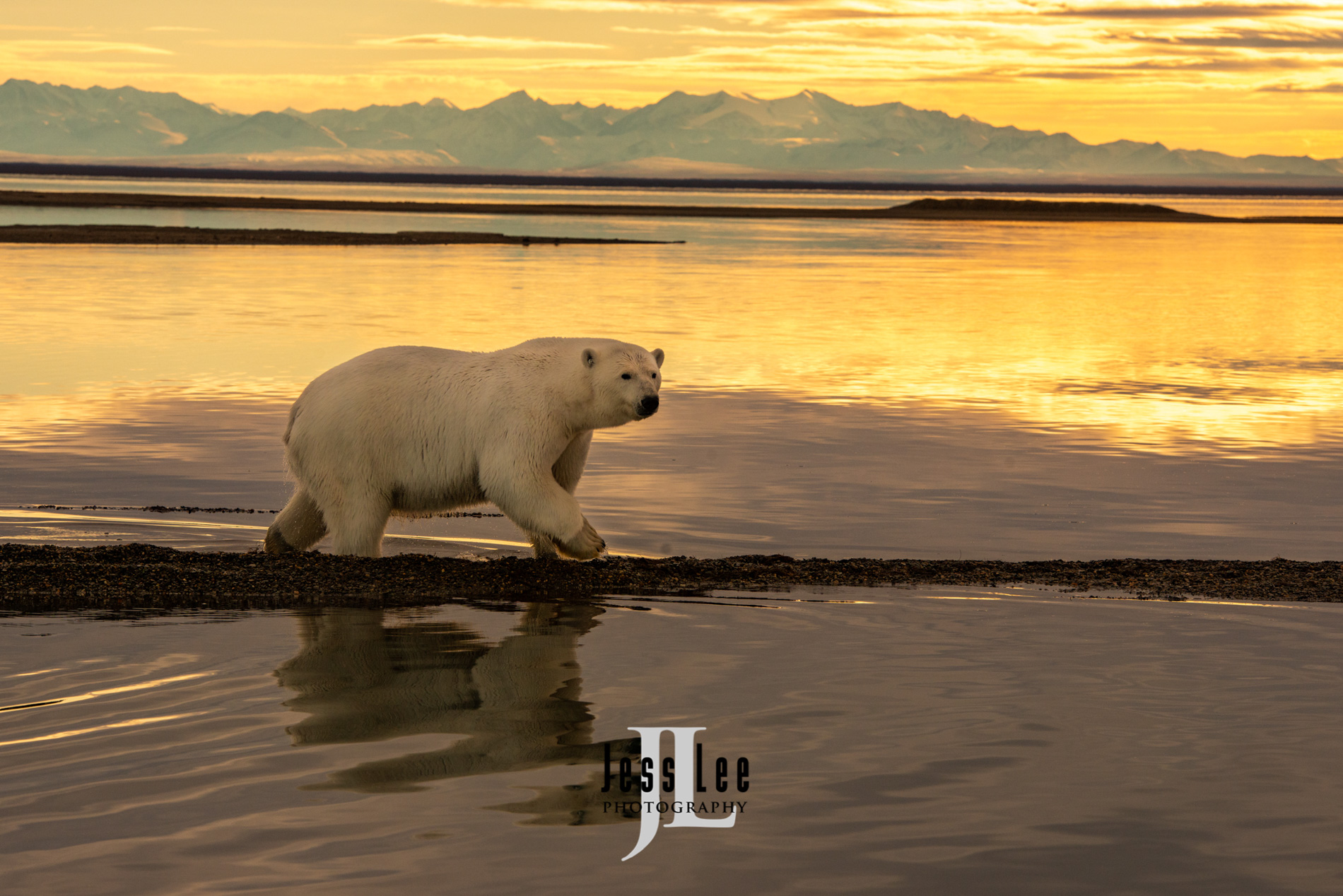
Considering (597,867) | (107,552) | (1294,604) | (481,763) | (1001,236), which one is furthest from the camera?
(1001,236)

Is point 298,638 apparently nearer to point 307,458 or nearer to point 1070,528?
point 307,458

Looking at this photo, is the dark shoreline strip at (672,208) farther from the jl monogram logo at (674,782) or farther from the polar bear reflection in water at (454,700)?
the jl monogram logo at (674,782)

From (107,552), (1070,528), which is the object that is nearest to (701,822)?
(107,552)

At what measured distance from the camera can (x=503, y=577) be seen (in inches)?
434

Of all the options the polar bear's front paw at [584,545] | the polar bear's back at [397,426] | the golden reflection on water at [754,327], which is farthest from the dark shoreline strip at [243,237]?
the polar bear's front paw at [584,545]

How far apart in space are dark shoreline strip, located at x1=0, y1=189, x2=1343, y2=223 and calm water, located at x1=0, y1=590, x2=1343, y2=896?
301ft

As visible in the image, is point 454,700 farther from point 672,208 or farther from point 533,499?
point 672,208

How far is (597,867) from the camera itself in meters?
5.63

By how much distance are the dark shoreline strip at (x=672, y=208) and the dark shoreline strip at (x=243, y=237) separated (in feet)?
101

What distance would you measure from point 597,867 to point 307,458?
651 cm

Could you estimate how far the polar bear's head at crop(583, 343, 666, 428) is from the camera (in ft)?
36.0

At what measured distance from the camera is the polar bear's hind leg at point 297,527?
1185 cm

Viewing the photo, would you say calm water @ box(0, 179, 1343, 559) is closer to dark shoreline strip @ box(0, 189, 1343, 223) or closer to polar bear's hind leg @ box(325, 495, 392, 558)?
polar bear's hind leg @ box(325, 495, 392, 558)

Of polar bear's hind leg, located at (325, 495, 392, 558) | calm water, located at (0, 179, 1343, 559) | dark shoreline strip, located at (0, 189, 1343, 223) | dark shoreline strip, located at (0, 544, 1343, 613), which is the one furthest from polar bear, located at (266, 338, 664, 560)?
dark shoreline strip, located at (0, 189, 1343, 223)
